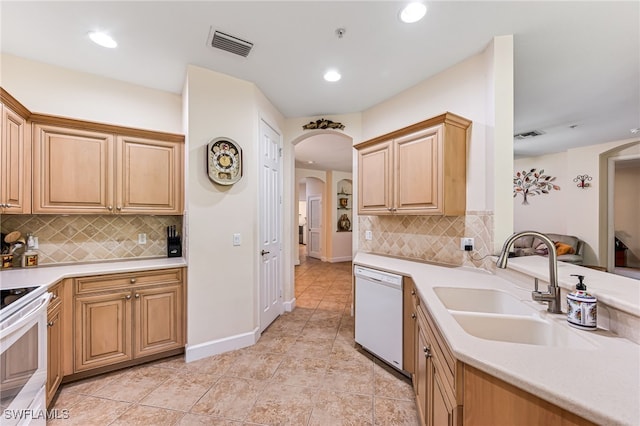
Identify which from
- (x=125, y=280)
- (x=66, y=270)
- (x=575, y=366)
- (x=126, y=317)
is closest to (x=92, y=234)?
(x=66, y=270)

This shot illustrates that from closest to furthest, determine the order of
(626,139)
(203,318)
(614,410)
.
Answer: (614,410), (203,318), (626,139)

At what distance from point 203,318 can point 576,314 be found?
2594 mm

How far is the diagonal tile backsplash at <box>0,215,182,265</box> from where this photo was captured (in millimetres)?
2293

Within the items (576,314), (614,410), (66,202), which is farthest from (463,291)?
(66,202)

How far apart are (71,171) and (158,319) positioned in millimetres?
1472

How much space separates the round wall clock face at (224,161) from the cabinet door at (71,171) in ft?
2.88

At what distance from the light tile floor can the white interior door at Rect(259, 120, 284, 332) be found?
0.47 meters

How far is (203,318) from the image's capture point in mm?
2412

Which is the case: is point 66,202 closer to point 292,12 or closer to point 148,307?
point 148,307

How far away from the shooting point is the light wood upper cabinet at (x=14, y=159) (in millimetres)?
1841

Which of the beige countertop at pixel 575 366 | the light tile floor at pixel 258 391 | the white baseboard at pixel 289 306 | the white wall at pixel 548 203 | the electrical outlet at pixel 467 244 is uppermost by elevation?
the white wall at pixel 548 203

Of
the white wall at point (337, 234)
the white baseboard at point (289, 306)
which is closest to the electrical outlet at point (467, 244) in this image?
the white baseboard at point (289, 306)

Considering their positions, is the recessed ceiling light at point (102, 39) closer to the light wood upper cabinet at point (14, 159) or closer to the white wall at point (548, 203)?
the light wood upper cabinet at point (14, 159)

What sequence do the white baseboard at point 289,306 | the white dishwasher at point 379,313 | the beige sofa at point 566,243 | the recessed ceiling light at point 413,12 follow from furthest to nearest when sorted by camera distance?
the beige sofa at point 566,243 < the white baseboard at point 289,306 < the white dishwasher at point 379,313 < the recessed ceiling light at point 413,12
